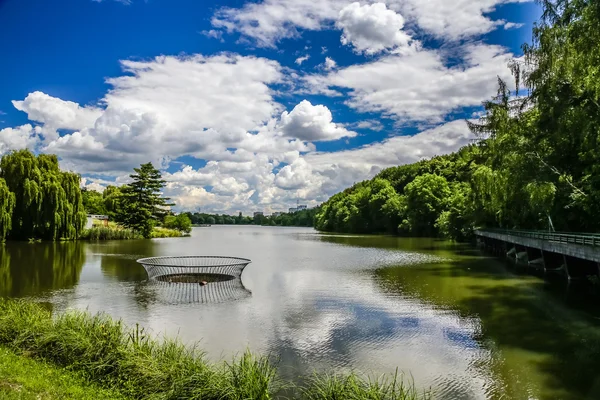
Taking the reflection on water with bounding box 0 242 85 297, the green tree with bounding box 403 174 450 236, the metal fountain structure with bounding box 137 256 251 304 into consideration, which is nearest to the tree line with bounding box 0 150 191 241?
the reflection on water with bounding box 0 242 85 297

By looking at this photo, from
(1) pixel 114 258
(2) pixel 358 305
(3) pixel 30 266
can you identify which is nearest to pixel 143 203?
(1) pixel 114 258

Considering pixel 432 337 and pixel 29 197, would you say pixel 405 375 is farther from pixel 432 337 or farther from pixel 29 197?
pixel 29 197

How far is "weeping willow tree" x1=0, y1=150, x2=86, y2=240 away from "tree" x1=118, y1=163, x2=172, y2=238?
1706cm

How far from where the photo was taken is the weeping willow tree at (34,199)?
44.0m

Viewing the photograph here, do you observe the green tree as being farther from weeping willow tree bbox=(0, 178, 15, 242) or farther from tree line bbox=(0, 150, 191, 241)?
weeping willow tree bbox=(0, 178, 15, 242)

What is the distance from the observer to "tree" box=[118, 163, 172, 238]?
6462 cm

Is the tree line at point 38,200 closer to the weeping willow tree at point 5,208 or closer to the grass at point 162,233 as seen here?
the weeping willow tree at point 5,208

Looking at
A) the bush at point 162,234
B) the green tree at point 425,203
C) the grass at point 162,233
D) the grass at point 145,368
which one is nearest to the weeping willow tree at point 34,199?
the bush at point 162,234

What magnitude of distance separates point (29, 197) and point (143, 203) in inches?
931

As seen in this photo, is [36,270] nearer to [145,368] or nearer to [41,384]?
[41,384]

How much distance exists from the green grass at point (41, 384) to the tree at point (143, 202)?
194 feet

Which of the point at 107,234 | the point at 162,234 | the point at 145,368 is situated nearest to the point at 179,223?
the point at 162,234

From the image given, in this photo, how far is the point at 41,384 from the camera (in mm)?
7059

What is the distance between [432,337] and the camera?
12594 millimetres
